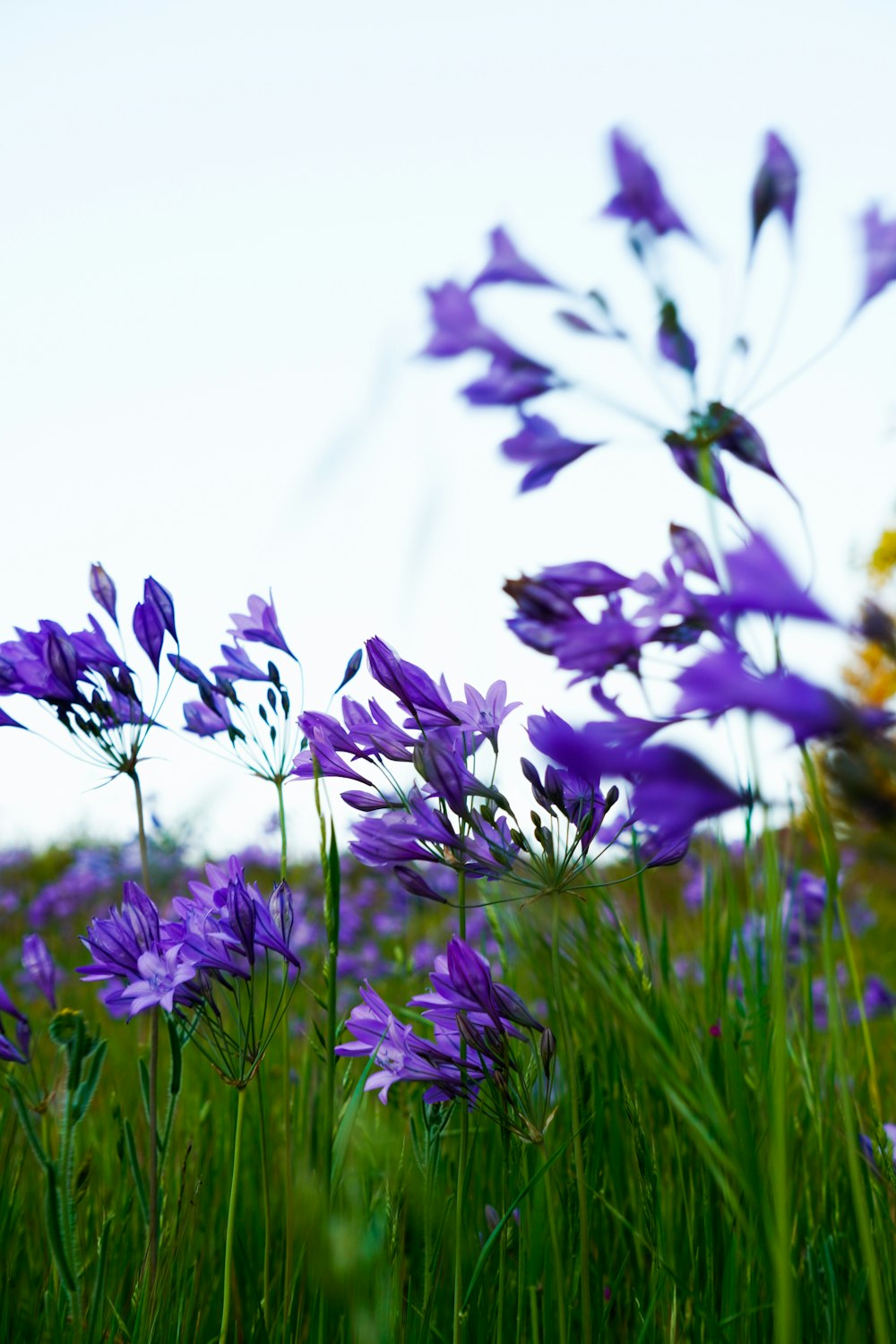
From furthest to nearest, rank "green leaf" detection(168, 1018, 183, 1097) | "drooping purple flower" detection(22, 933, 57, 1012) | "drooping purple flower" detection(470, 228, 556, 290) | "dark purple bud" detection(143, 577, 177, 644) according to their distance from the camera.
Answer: "drooping purple flower" detection(22, 933, 57, 1012) → "dark purple bud" detection(143, 577, 177, 644) → "green leaf" detection(168, 1018, 183, 1097) → "drooping purple flower" detection(470, 228, 556, 290)

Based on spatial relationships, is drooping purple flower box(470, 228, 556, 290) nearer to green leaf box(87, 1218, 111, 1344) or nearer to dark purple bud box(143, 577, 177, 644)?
dark purple bud box(143, 577, 177, 644)

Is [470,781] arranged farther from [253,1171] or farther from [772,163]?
[253,1171]

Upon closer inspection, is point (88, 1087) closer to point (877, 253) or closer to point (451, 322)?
point (451, 322)

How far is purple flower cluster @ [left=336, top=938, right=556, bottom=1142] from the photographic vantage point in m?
1.07

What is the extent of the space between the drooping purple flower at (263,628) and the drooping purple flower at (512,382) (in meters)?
0.59

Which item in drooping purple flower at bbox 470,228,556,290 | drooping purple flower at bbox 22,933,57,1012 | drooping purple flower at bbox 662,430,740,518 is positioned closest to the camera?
drooping purple flower at bbox 662,430,740,518

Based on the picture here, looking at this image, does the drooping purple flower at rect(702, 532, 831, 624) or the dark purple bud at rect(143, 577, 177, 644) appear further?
the dark purple bud at rect(143, 577, 177, 644)

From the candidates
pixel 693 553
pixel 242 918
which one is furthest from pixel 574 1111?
pixel 693 553

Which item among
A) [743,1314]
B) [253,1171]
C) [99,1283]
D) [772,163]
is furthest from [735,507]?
[253,1171]

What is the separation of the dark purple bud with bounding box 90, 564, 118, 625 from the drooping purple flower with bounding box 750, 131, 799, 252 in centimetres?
99

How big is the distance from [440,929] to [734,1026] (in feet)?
14.3

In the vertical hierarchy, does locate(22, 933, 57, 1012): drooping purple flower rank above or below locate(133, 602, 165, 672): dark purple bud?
below

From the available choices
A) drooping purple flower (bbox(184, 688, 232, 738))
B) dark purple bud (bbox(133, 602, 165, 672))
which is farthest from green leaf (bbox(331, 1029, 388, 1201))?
dark purple bud (bbox(133, 602, 165, 672))

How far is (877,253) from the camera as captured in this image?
1011 millimetres
